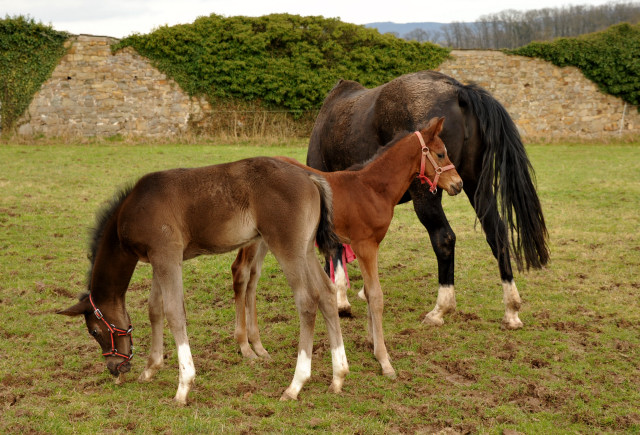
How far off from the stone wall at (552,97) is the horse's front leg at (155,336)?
2042cm

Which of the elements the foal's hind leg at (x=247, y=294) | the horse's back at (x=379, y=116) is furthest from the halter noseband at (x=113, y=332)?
the horse's back at (x=379, y=116)

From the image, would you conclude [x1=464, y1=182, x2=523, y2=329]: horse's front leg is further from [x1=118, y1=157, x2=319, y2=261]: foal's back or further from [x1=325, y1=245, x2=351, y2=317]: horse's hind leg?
[x1=118, y1=157, x2=319, y2=261]: foal's back

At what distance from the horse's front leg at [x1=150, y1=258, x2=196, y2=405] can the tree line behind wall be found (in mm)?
43978

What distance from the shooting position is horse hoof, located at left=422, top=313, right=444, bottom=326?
18.2ft

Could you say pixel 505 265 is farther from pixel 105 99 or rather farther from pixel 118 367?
pixel 105 99

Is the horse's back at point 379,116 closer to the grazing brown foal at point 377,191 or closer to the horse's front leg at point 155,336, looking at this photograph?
the grazing brown foal at point 377,191

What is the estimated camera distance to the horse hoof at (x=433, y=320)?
5.56 meters

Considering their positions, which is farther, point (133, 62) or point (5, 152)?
point (133, 62)

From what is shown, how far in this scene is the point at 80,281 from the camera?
21.6 ft

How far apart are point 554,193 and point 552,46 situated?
506 inches

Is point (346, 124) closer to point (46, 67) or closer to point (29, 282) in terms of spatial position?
point (29, 282)

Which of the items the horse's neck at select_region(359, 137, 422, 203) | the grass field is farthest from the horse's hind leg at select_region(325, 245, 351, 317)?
the horse's neck at select_region(359, 137, 422, 203)

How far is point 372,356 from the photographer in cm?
484

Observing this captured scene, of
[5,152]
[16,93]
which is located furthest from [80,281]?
[16,93]
